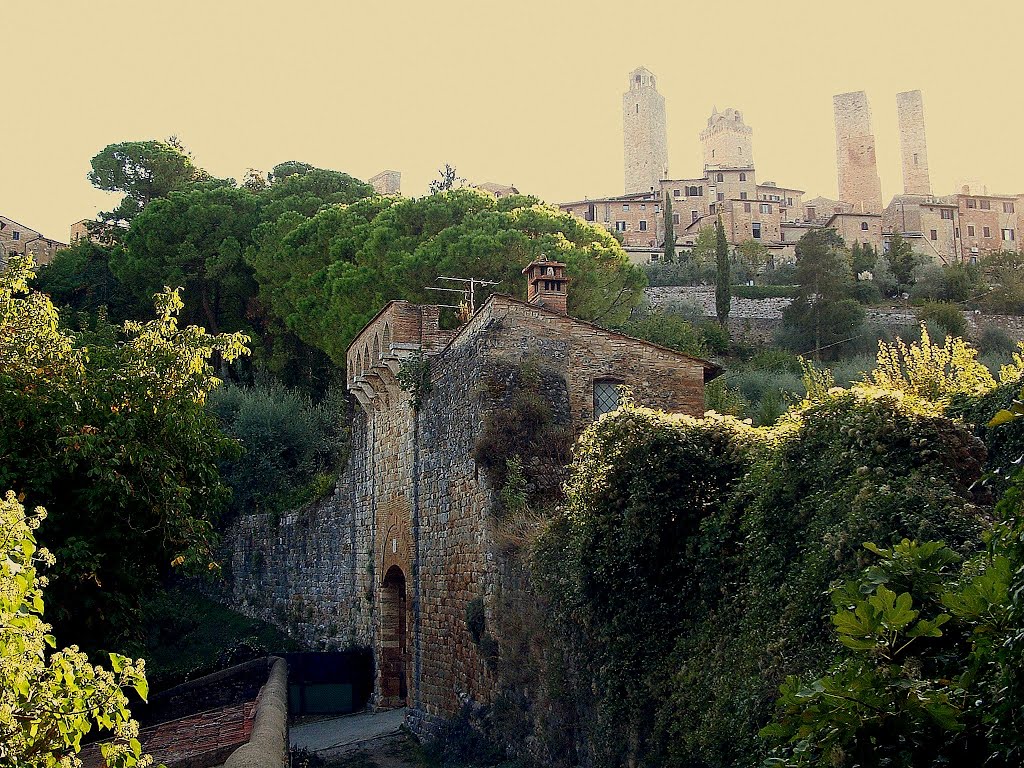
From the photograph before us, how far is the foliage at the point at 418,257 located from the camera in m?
28.5

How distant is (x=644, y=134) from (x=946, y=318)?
7115cm

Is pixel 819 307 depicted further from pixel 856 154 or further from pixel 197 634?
pixel 856 154

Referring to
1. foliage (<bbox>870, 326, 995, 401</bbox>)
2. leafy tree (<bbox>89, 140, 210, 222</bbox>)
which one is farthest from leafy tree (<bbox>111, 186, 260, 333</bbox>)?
foliage (<bbox>870, 326, 995, 401</bbox>)

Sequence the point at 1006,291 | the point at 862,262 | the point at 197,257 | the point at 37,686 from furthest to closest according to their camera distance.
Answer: the point at 862,262
the point at 1006,291
the point at 197,257
the point at 37,686

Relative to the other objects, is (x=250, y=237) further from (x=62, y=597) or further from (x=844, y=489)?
(x=844, y=489)

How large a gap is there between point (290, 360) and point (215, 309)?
3714 mm

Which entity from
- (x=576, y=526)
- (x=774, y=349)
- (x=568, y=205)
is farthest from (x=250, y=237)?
(x=568, y=205)

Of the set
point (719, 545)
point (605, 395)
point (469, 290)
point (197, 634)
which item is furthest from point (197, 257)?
point (719, 545)

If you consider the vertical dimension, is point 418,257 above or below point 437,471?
above

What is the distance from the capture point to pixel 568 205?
288 feet

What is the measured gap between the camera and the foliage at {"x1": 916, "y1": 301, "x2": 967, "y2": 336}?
48.1 meters

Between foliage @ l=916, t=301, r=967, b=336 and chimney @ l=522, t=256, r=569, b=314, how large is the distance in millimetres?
31948

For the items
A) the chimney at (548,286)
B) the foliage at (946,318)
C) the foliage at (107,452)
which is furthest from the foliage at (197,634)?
the foliage at (946,318)

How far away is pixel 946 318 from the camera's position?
4806cm
